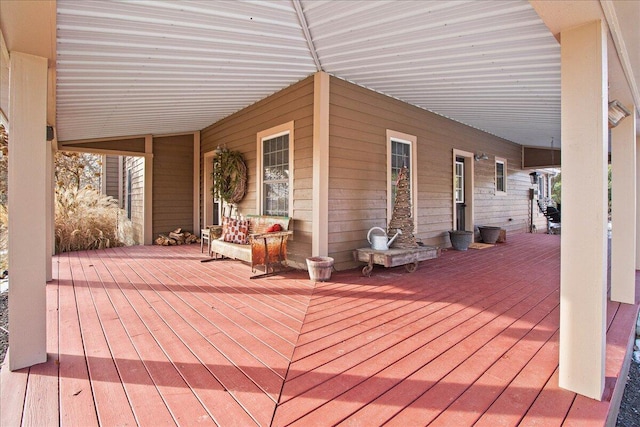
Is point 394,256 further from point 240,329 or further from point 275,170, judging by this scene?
point 275,170

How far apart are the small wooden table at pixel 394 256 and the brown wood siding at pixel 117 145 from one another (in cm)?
585

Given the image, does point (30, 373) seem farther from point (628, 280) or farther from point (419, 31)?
point (628, 280)

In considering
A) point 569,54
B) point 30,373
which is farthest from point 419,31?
point 30,373

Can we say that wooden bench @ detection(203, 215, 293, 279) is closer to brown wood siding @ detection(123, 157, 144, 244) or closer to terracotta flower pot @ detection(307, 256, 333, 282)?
terracotta flower pot @ detection(307, 256, 333, 282)

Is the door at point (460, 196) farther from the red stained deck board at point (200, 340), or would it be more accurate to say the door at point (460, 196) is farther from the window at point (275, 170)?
the red stained deck board at point (200, 340)

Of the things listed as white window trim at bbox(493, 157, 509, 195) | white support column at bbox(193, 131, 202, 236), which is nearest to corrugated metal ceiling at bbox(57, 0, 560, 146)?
white support column at bbox(193, 131, 202, 236)

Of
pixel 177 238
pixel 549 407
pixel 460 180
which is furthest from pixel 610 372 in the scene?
pixel 177 238

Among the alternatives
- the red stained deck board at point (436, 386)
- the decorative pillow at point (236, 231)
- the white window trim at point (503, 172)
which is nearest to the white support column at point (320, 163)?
the decorative pillow at point (236, 231)

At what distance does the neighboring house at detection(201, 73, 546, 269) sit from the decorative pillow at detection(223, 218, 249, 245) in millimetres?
574

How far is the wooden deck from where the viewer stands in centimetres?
145

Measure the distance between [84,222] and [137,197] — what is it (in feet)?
5.84

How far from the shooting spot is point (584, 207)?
154 cm

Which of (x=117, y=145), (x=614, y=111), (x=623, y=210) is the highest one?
(x=117, y=145)

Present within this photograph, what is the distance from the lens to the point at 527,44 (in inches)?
124
